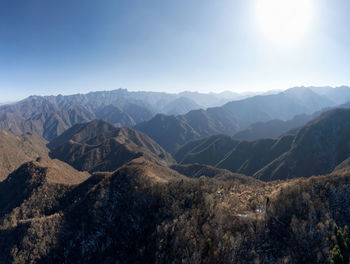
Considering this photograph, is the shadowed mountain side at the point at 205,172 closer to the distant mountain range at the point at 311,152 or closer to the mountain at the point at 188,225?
the distant mountain range at the point at 311,152

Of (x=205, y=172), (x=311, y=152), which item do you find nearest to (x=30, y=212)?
(x=205, y=172)

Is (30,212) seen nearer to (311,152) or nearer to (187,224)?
(187,224)

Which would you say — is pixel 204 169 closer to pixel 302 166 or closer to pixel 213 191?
pixel 302 166

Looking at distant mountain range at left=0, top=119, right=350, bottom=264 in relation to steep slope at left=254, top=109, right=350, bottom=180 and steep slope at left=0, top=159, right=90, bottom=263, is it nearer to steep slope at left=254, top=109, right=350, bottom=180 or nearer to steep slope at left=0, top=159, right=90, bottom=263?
steep slope at left=0, top=159, right=90, bottom=263

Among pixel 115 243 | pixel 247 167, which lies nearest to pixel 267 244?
pixel 115 243

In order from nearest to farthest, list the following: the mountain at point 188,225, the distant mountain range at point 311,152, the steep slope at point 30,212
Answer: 1. the mountain at point 188,225
2. the steep slope at point 30,212
3. the distant mountain range at point 311,152

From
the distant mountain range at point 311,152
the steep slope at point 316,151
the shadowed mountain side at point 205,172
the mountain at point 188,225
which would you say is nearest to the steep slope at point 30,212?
the mountain at point 188,225
